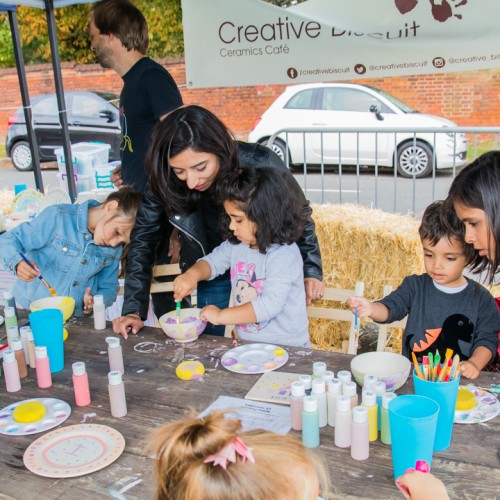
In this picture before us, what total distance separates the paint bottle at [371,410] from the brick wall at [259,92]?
1057cm

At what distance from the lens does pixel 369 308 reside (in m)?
2.10

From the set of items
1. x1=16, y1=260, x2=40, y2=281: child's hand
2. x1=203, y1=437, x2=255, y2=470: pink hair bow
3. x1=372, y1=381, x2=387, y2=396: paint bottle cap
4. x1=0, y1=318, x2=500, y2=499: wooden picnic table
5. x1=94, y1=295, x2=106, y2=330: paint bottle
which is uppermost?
x1=203, y1=437, x2=255, y2=470: pink hair bow

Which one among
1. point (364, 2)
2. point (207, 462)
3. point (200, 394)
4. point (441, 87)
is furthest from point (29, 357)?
point (441, 87)

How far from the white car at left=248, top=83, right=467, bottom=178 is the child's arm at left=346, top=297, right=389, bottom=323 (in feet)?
21.5

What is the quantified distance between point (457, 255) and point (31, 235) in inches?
71.8

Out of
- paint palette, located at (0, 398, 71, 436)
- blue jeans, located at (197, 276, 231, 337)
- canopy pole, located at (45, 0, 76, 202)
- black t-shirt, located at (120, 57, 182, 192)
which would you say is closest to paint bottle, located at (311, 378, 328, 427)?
paint palette, located at (0, 398, 71, 436)

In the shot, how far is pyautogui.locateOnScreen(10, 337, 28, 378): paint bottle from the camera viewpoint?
191cm

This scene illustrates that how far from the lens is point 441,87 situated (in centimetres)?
1127

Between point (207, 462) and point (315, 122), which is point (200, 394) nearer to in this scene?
point (207, 462)

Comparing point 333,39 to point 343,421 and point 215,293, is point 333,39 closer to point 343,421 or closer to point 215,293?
point 215,293

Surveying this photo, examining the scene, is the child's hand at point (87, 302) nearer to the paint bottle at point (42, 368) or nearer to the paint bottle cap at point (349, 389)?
the paint bottle at point (42, 368)

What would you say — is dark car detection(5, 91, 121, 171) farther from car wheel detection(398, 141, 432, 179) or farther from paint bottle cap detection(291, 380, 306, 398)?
paint bottle cap detection(291, 380, 306, 398)

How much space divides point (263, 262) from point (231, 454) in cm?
140

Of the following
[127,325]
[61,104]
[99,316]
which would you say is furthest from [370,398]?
[61,104]
